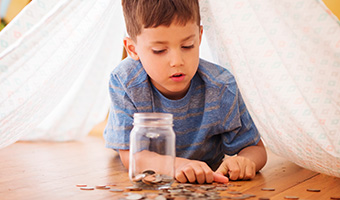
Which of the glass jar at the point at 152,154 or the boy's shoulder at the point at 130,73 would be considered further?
the boy's shoulder at the point at 130,73

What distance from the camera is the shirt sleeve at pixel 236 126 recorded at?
1.69 m

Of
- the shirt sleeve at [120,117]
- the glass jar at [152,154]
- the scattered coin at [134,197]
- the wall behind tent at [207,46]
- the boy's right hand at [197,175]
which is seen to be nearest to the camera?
the scattered coin at [134,197]

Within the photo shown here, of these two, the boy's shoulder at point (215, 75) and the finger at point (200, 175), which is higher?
the boy's shoulder at point (215, 75)

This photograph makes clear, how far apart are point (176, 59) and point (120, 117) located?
37 centimetres

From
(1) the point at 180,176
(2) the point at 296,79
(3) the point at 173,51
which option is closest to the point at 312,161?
(2) the point at 296,79

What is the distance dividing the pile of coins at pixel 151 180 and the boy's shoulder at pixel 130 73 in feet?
1.51

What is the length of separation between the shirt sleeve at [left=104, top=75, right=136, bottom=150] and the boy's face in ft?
0.60

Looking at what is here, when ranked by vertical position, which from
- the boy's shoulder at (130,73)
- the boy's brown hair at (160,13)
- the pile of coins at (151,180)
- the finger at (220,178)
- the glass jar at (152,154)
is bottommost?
the finger at (220,178)

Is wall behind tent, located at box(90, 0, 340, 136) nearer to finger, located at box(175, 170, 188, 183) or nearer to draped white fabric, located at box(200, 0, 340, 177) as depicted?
draped white fabric, located at box(200, 0, 340, 177)

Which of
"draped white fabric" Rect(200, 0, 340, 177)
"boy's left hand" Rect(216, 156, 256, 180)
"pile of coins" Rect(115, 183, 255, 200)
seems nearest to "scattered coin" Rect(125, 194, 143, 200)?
"pile of coins" Rect(115, 183, 255, 200)

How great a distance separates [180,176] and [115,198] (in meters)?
0.26

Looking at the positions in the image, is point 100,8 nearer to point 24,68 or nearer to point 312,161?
point 24,68

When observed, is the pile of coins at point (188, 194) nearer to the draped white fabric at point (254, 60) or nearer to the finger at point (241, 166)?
the finger at point (241, 166)

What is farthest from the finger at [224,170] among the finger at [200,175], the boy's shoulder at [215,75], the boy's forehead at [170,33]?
the boy's forehead at [170,33]
